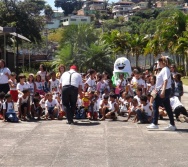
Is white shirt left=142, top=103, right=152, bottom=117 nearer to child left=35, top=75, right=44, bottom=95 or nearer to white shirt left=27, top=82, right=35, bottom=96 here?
white shirt left=27, top=82, right=35, bottom=96

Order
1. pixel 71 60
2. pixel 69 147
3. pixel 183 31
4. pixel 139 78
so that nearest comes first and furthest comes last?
pixel 69 147
pixel 139 78
pixel 71 60
pixel 183 31

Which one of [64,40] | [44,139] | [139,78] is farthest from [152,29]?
[44,139]

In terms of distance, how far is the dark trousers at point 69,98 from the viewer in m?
13.8

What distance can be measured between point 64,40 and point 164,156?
26793 millimetres

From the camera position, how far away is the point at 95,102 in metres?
15.2

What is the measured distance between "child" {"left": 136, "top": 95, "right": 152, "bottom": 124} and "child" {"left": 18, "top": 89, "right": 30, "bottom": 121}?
3091mm

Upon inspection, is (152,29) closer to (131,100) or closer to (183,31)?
(183,31)

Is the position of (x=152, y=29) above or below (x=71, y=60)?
above

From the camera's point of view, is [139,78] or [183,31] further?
[183,31]

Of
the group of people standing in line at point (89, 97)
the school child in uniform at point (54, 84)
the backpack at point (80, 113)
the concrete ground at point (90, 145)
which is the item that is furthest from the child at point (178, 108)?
the school child in uniform at point (54, 84)

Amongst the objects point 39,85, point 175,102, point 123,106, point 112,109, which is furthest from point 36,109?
point 175,102

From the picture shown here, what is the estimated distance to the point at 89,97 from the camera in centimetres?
1525

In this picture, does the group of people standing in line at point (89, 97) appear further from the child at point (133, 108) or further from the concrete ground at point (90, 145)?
the concrete ground at point (90, 145)

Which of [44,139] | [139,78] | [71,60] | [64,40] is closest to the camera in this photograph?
[44,139]
